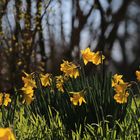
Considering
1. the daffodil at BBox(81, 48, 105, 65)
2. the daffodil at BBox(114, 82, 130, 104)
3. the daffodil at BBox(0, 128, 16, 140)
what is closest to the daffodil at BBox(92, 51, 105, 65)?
the daffodil at BBox(81, 48, 105, 65)

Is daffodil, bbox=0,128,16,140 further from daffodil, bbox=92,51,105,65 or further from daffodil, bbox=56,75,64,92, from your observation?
daffodil, bbox=56,75,64,92

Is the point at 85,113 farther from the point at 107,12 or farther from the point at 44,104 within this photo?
the point at 107,12

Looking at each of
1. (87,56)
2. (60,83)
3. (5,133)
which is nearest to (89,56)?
(87,56)

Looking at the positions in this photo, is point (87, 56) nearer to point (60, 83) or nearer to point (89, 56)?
point (89, 56)

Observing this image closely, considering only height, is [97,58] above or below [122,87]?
above

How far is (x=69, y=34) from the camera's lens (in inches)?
349

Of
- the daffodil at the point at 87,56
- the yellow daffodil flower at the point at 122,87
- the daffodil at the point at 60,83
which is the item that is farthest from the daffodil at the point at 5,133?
the daffodil at the point at 60,83

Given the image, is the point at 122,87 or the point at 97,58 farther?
the point at 97,58

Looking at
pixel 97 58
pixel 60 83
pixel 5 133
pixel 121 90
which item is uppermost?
pixel 97 58

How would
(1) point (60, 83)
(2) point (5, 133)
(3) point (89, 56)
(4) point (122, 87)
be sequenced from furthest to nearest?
(1) point (60, 83)
(3) point (89, 56)
(4) point (122, 87)
(2) point (5, 133)

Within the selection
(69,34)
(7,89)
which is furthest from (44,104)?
(69,34)

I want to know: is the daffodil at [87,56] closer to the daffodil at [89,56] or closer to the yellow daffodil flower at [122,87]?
the daffodil at [89,56]

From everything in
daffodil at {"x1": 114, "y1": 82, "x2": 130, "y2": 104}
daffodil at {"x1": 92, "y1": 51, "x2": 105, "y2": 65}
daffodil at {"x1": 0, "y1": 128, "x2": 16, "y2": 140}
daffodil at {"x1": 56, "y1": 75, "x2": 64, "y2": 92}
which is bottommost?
daffodil at {"x1": 0, "y1": 128, "x2": 16, "y2": 140}

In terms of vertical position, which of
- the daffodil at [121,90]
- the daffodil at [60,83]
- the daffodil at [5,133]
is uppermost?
the daffodil at [60,83]
